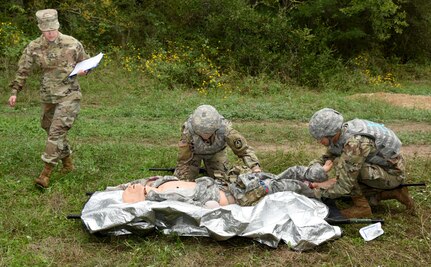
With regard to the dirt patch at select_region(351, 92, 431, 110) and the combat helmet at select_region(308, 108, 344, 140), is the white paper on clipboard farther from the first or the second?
the dirt patch at select_region(351, 92, 431, 110)

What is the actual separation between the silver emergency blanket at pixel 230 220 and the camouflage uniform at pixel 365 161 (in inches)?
12.9

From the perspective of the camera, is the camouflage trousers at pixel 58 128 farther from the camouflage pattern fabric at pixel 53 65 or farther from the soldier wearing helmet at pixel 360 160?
the soldier wearing helmet at pixel 360 160

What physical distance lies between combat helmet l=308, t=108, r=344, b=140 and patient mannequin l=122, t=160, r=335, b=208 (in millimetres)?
510

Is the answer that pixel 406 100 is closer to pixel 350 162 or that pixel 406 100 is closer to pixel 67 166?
pixel 350 162

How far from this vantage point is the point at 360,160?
502cm

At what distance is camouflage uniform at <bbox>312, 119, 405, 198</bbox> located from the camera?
503cm

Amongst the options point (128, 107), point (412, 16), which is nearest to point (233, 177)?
point (128, 107)

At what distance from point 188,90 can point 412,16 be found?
9523 millimetres

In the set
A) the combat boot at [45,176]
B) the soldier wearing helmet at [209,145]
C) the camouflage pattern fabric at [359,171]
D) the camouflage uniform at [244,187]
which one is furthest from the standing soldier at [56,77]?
the camouflage pattern fabric at [359,171]

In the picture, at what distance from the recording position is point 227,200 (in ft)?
17.1

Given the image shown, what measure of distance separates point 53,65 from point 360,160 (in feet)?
11.2

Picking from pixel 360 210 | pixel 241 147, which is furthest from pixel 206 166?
pixel 360 210

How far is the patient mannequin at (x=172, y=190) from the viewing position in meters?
5.09

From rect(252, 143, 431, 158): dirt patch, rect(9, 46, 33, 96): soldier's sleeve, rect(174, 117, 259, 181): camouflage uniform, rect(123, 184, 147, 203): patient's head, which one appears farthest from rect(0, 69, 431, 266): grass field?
rect(9, 46, 33, 96): soldier's sleeve
